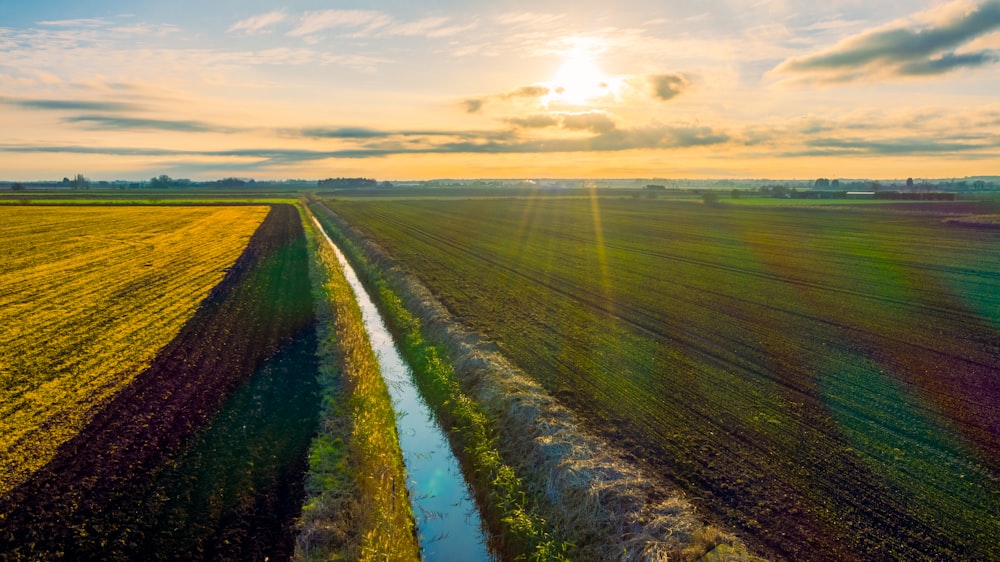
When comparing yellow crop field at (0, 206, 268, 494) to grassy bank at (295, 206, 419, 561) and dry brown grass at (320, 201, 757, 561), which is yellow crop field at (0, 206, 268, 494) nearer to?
grassy bank at (295, 206, 419, 561)

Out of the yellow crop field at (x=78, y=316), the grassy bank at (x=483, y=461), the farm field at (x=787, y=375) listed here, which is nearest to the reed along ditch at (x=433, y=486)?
the grassy bank at (x=483, y=461)

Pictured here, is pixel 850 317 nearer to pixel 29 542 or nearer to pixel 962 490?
pixel 962 490

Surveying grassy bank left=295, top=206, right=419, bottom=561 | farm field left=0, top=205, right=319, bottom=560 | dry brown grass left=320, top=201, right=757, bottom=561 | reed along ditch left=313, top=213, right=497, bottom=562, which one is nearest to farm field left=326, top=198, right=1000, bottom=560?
dry brown grass left=320, top=201, right=757, bottom=561

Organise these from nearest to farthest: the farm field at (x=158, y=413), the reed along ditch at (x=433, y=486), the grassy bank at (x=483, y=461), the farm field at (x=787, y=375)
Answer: the farm field at (x=158, y=413) → the farm field at (x=787, y=375) → the grassy bank at (x=483, y=461) → the reed along ditch at (x=433, y=486)

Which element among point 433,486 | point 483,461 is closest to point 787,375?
point 483,461

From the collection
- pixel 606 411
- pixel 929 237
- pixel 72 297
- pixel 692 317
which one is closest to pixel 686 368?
pixel 606 411

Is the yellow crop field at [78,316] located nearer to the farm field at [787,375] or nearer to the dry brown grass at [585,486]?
the dry brown grass at [585,486]
